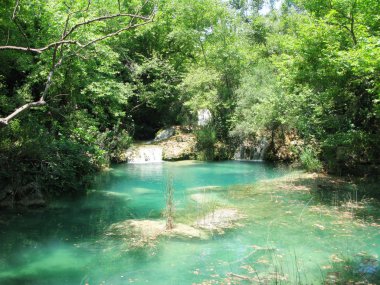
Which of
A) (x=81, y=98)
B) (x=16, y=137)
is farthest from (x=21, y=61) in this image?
(x=16, y=137)

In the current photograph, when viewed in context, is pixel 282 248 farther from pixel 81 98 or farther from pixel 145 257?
A: pixel 81 98

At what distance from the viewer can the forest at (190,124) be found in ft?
28.4

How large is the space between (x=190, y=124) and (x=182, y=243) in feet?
59.4

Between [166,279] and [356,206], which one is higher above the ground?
[356,206]

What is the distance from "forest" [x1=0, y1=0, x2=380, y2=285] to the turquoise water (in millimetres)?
75

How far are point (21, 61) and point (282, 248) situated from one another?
41.4ft

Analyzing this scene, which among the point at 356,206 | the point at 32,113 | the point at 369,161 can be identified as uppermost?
the point at 32,113

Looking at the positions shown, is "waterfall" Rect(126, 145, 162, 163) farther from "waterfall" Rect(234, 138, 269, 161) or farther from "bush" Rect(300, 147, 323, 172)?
"bush" Rect(300, 147, 323, 172)

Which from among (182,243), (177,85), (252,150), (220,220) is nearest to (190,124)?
(177,85)

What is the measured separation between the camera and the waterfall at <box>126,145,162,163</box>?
2272 cm

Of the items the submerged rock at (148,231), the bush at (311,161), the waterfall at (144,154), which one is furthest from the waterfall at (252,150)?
the submerged rock at (148,231)

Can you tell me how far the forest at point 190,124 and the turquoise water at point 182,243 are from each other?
8cm

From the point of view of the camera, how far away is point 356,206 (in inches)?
424

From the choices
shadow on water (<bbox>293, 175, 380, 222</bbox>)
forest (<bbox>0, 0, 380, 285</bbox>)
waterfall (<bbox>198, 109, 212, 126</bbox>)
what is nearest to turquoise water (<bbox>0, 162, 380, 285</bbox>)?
forest (<bbox>0, 0, 380, 285</bbox>)
